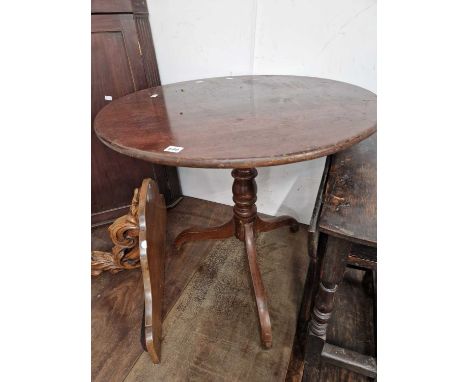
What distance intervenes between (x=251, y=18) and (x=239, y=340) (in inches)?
55.4

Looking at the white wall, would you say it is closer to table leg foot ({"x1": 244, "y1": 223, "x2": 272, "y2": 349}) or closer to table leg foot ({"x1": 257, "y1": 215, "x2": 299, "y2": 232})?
table leg foot ({"x1": 257, "y1": 215, "x2": 299, "y2": 232})

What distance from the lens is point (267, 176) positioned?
180cm

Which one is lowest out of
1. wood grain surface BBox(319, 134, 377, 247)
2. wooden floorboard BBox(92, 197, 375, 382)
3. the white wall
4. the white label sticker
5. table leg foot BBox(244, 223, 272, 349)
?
wooden floorboard BBox(92, 197, 375, 382)

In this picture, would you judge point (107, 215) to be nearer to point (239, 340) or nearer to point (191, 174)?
point (191, 174)

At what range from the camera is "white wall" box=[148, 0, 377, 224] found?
51.3 inches

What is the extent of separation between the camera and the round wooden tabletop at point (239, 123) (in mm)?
711

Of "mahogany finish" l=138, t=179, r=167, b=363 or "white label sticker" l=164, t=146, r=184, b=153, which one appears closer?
"white label sticker" l=164, t=146, r=184, b=153

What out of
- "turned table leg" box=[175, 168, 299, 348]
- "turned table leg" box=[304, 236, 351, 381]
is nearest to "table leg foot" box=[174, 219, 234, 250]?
"turned table leg" box=[175, 168, 299, 348]

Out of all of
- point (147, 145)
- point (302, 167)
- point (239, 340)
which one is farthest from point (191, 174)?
point (147, 145)

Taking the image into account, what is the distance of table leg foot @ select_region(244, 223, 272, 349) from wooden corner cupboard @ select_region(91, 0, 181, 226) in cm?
81

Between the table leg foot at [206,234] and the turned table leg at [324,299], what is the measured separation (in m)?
0.66

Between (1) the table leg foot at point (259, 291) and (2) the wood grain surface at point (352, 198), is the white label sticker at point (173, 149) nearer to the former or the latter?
(2) the wood grain surface at point (352, 198)

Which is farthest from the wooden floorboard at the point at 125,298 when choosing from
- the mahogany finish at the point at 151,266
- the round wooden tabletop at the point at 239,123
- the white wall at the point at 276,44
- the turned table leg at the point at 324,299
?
the round wooden tabletop at the point at 239,123

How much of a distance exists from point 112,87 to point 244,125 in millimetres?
1011
